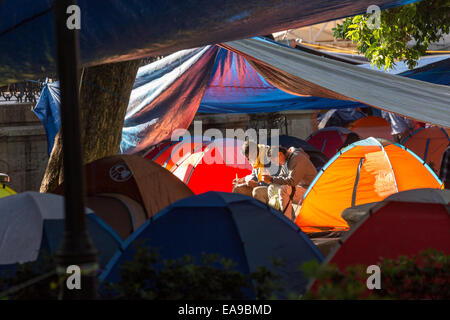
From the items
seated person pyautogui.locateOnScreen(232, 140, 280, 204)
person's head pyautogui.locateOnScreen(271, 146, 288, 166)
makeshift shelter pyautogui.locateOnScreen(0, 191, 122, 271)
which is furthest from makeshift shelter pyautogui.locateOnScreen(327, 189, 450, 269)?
seated person pyautogui.locateOnScreen(232, 140, 280, 204)

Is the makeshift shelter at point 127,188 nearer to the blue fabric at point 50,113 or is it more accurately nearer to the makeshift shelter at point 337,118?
the blue fabric at point 50,113

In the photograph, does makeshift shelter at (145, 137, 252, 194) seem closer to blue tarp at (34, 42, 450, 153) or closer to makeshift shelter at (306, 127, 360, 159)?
blue tarp at (34, 42, 450, 153)

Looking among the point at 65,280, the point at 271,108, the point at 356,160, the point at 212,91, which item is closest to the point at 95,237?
the point at 65,280

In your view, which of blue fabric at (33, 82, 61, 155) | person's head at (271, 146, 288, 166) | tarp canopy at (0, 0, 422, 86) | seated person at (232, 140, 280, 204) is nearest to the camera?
tarp canopy at (0, 0, 422, 86)

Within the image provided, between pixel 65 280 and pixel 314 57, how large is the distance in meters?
4.59

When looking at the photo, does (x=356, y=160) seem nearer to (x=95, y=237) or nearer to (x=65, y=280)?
(x=95, y=237)

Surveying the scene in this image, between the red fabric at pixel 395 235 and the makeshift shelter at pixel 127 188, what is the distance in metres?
2.21

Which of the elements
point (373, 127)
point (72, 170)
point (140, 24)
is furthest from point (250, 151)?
point (373, 127)

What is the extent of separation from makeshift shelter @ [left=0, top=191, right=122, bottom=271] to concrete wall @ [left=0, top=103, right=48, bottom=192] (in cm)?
528

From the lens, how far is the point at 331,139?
50.5 ft

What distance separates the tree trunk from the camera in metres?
6.37

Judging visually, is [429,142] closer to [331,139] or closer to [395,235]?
[331,139]

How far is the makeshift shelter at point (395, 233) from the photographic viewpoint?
4.21 meters

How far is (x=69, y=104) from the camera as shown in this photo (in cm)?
233
